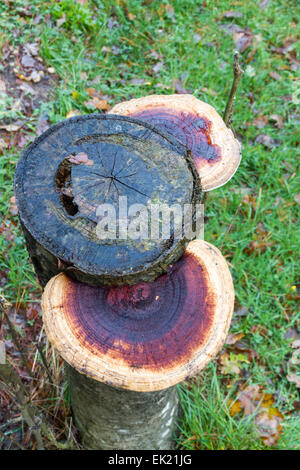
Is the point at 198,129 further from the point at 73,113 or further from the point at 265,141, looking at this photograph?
the point at 265,141

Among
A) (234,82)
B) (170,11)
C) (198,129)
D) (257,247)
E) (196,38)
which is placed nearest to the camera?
(234,82)

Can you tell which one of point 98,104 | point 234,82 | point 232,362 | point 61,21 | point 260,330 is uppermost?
point 234,82

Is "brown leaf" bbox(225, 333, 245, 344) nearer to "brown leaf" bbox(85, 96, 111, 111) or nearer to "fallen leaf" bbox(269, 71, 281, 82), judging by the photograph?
"brown leaf" bbox(85, 96, 111, 111)

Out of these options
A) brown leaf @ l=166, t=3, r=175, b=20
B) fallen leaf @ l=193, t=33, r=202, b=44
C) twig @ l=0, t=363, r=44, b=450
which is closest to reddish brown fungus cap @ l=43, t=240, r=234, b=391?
twig @ l=0, t=363, r=44, b=450

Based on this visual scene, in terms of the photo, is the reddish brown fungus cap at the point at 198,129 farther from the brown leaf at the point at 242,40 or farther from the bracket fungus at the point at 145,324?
the brown leaf at the point at 242,40

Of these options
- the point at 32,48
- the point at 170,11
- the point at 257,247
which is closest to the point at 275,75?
the point at 170,11
